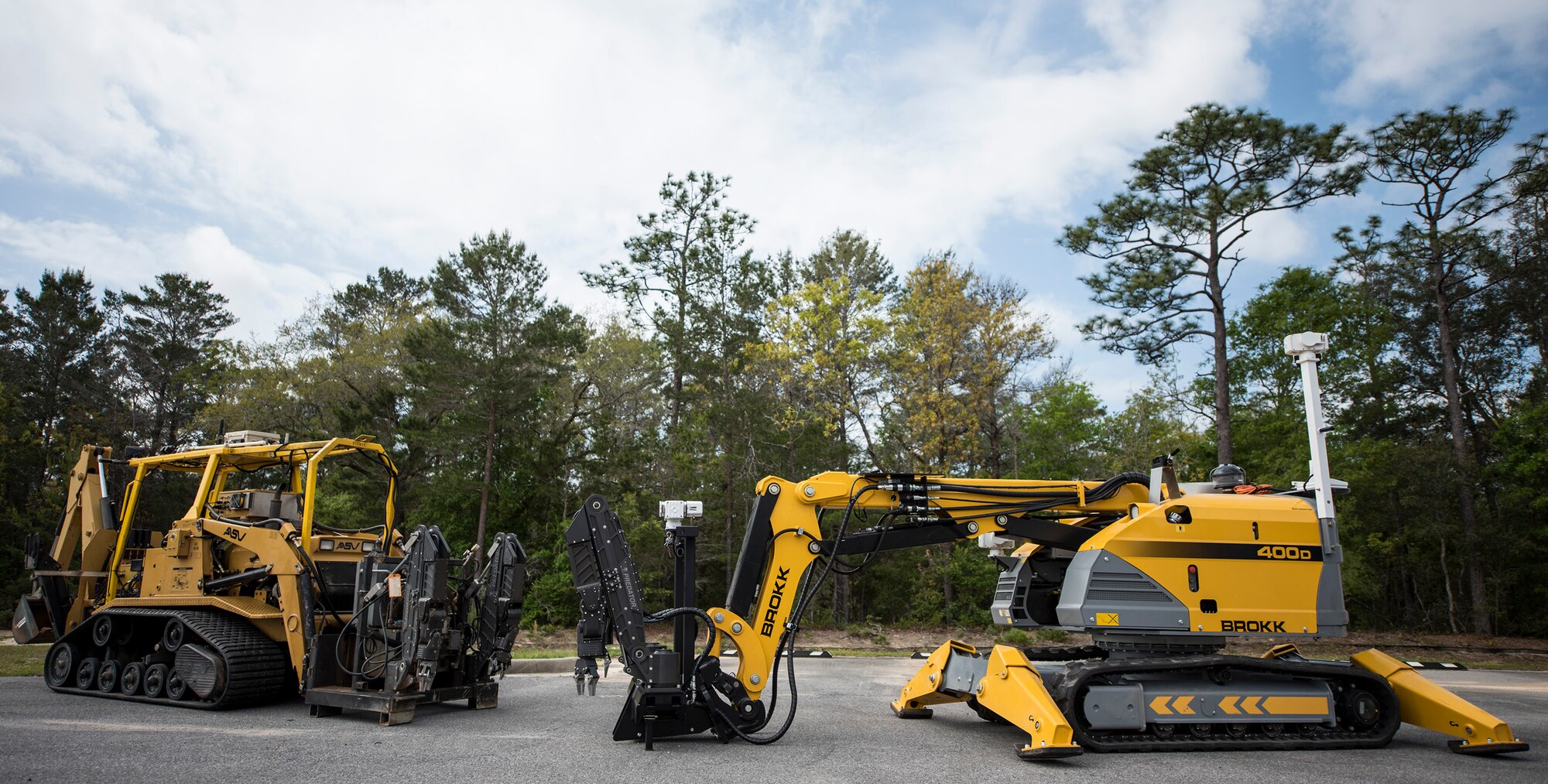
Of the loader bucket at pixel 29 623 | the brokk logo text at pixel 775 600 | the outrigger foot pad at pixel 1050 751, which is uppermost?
the brokk logo text at pixel 775 600

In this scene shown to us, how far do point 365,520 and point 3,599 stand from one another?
41.0 ft

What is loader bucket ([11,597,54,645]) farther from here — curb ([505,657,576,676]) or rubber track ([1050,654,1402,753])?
rubber track ([1050,654,1402,753])

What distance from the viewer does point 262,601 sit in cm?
884

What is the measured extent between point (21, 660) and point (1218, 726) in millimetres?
15804

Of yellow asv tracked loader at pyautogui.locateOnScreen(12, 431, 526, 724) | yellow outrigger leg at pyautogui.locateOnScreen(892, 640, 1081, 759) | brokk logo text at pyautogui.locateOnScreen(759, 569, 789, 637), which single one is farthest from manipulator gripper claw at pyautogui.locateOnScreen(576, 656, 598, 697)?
yellow outrigger leg at pyautogui.locateOnScreen(892, 640, 1081, 759)

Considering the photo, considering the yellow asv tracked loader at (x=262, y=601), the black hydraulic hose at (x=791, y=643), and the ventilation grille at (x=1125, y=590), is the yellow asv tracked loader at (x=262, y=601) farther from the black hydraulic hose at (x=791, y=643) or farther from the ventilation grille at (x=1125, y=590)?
the ventilation grille at (x=1125, y=590)

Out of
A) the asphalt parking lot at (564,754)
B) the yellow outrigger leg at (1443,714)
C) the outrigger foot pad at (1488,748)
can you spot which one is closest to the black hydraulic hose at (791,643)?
the asphalt parking lot at (564,754)

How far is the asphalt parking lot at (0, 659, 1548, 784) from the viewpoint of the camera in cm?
561

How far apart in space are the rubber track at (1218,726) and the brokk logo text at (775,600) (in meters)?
2.37

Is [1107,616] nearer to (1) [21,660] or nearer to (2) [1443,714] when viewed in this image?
(2) [1443,714]

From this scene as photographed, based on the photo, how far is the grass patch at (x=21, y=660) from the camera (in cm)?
1145

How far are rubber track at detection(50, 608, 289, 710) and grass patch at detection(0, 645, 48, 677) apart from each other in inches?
152

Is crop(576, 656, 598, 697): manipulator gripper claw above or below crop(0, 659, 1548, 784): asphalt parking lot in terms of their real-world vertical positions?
above

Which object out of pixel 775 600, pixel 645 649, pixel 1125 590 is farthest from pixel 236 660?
pixel 1125 590
